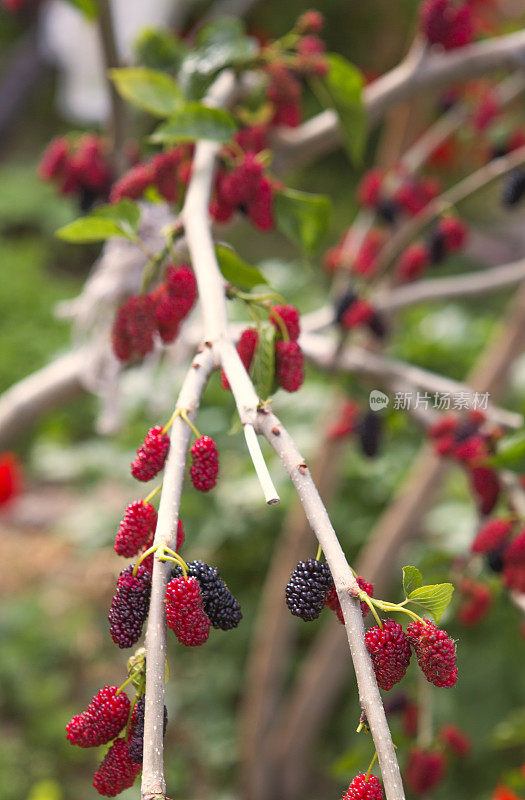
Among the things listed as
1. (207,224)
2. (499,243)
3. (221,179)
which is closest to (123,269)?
(221,179)

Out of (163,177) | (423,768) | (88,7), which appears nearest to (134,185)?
(163,177)

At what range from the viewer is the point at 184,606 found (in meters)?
0.30

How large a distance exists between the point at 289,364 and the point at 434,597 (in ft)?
0.54

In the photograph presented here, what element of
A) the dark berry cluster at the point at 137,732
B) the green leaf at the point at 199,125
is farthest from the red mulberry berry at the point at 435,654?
the green leaf at the point at 199,125

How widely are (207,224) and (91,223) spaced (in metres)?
0.07

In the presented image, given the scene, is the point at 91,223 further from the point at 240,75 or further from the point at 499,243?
the point at 499,243

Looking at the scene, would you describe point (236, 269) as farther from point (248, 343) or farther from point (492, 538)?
point (492, 538)

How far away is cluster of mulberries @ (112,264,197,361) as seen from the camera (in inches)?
19.0

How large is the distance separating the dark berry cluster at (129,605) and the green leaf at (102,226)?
0.23m

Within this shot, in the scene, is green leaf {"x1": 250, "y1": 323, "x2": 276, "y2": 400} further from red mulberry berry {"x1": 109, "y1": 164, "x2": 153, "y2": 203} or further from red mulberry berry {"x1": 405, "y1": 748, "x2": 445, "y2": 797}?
red mulberry berry {"x1": 405, "y1": 748, "x2": 445, "y2": 797}

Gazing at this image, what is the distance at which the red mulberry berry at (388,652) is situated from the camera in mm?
291

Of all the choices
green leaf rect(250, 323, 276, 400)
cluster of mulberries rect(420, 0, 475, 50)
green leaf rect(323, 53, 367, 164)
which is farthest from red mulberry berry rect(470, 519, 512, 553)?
cluster of mulberries rect(420, 0, 475, 50)

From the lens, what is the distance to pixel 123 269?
75 centimetres

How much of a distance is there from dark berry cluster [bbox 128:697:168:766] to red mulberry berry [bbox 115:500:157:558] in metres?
0.07
